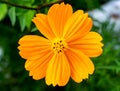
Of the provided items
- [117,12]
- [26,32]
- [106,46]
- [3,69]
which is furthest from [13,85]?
[117,12]

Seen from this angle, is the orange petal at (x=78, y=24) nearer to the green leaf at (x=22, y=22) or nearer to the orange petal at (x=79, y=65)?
the orange petal at (x=79, y=65)

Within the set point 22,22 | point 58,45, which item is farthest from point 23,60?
point 58,45

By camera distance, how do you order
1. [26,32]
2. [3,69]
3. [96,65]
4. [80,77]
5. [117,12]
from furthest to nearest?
[117,12]
[3,69]
[26,32]
[96,65]
[80,77]

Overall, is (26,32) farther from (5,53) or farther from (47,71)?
(47,71)

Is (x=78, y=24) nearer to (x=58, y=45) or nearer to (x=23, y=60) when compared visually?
(x=58, y=45)

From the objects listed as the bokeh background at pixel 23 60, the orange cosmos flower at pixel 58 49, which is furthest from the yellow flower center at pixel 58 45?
the bokeh background at pixel 23 60

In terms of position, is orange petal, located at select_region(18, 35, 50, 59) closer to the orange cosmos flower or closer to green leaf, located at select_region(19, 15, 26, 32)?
the orange cosmos flower
